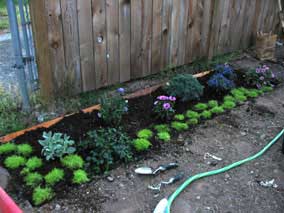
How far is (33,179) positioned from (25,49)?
4.41ft

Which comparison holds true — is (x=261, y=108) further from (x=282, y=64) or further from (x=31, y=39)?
(x=31, y=39)

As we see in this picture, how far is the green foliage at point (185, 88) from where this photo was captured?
3.50 m

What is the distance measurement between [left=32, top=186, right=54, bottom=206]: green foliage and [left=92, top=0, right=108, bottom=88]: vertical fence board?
156 cm

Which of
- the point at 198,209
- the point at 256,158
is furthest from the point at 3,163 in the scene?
the point at 256,158

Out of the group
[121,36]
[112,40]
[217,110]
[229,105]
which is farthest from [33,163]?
[229,105]

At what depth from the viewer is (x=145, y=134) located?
2.95 metres

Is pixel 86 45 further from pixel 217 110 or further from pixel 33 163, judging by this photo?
pixel 217 110

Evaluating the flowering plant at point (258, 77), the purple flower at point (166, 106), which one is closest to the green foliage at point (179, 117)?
the purple flower at point (166, 106)

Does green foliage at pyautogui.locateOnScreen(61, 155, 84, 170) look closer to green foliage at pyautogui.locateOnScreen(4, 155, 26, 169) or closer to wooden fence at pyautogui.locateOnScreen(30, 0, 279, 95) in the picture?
green foliage at pyautogui.locateOnScreen(4, 155, 26, 169)

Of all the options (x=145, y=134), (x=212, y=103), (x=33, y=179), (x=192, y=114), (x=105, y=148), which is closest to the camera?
(x=33, y=179)

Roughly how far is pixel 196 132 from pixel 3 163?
5.40 feet

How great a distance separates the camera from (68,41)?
3215 millimetres

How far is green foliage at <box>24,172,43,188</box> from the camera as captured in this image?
2.34 meters

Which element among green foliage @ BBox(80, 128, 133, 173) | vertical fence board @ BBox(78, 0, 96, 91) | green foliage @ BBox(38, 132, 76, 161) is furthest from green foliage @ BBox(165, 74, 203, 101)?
green foliage @ BBox(38, 132, 76, 161)
